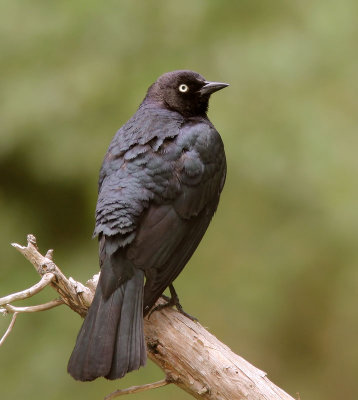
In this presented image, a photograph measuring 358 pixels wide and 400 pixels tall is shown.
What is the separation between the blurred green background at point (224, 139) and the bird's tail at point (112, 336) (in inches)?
82.9

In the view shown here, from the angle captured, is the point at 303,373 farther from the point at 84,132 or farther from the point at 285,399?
the point at 285,399

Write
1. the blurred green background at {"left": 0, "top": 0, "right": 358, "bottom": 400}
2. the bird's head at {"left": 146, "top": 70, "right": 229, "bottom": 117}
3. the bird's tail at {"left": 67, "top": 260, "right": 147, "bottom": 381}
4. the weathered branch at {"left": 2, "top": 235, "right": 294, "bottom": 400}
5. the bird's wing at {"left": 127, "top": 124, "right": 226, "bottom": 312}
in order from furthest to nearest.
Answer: the blurred green background at {"left": 0, "top": 0, "right": 358, "bottom": 400} < the bird's head at {"left": 146, "top": 70, "right": 229, "bottom": 117} < the bird's wing at {"left": 127, "top": 124, "right": 226, "bottom": 312} < the weathered branch at {"left": 2, "top": 235, "right": 294, "bottom": 400} < the bird's tail at {"left": 67, "top": 260, "right": 147, "bottom": 381}

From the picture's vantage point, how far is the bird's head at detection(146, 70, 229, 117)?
4.59 m

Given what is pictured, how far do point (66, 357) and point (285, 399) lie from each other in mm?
2505

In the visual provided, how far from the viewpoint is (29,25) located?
5.93 metres

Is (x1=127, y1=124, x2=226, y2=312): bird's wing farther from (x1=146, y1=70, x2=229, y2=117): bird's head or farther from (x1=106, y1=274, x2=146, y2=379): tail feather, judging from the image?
(x1=146, y1=70, x2=229, y2=117): bird's head

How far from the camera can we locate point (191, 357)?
11.8 feet

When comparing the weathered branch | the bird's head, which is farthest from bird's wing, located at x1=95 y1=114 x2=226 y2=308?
the bird's head

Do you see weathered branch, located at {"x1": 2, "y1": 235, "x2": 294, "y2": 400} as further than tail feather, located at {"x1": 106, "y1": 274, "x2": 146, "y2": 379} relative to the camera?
Yes

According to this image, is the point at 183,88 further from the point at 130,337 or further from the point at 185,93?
the point at 130,337

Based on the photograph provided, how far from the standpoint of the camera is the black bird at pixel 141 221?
342 cm

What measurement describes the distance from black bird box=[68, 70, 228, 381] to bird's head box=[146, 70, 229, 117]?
26 centimetres

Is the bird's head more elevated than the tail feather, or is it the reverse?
the bird's head

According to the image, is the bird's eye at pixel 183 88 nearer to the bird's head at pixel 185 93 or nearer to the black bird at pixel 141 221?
the bird's head at pixel 185 93
